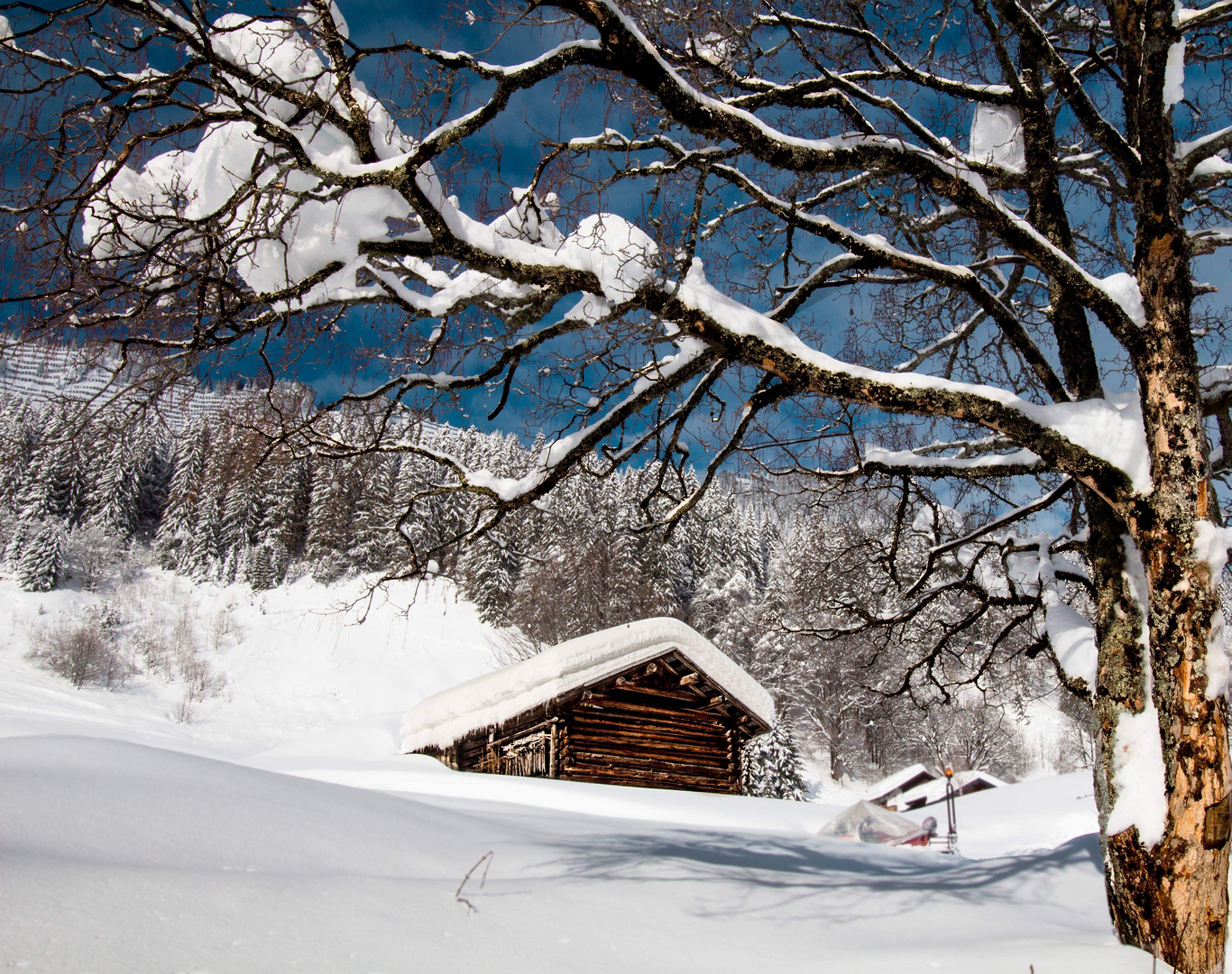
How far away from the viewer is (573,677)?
551 inches

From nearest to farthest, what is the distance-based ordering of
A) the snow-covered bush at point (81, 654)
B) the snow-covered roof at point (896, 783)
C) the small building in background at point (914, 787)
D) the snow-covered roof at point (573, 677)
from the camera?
1. the snow-covered roof at point (573, 677)
2. the small building in background at point (914, 787)
3. the snow-covered roof at point (896, 783)
4. the snow-covered bush at point (81, 654)

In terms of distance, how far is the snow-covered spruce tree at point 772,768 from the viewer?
27.0 m

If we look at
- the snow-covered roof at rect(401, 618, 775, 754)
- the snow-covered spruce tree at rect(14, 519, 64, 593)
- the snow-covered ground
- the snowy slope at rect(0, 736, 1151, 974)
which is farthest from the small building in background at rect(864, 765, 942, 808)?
the snow-covered spruce tree at rect(14, 519, 64, 593)

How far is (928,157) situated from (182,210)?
3741 millimetres

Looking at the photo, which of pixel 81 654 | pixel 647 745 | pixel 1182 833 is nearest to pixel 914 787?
pixel 647 745

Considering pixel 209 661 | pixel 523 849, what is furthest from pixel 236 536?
pixel 523 849

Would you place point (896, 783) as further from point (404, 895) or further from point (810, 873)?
point (404, 895)

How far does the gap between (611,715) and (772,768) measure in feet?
47.6

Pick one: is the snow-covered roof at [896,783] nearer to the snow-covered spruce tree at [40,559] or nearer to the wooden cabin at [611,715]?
the wooden cabin at [611,715]

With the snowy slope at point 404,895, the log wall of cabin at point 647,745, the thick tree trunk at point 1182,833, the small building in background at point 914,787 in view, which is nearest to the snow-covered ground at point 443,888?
the snowy slope at point 404,895

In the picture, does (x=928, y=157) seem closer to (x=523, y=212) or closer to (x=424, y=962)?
(x=523, y=212)

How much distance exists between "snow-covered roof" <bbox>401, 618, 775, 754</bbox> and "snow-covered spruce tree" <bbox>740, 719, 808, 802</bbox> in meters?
12.5

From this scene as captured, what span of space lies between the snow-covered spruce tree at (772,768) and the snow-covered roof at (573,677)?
1247cm

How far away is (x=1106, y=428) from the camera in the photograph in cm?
370
